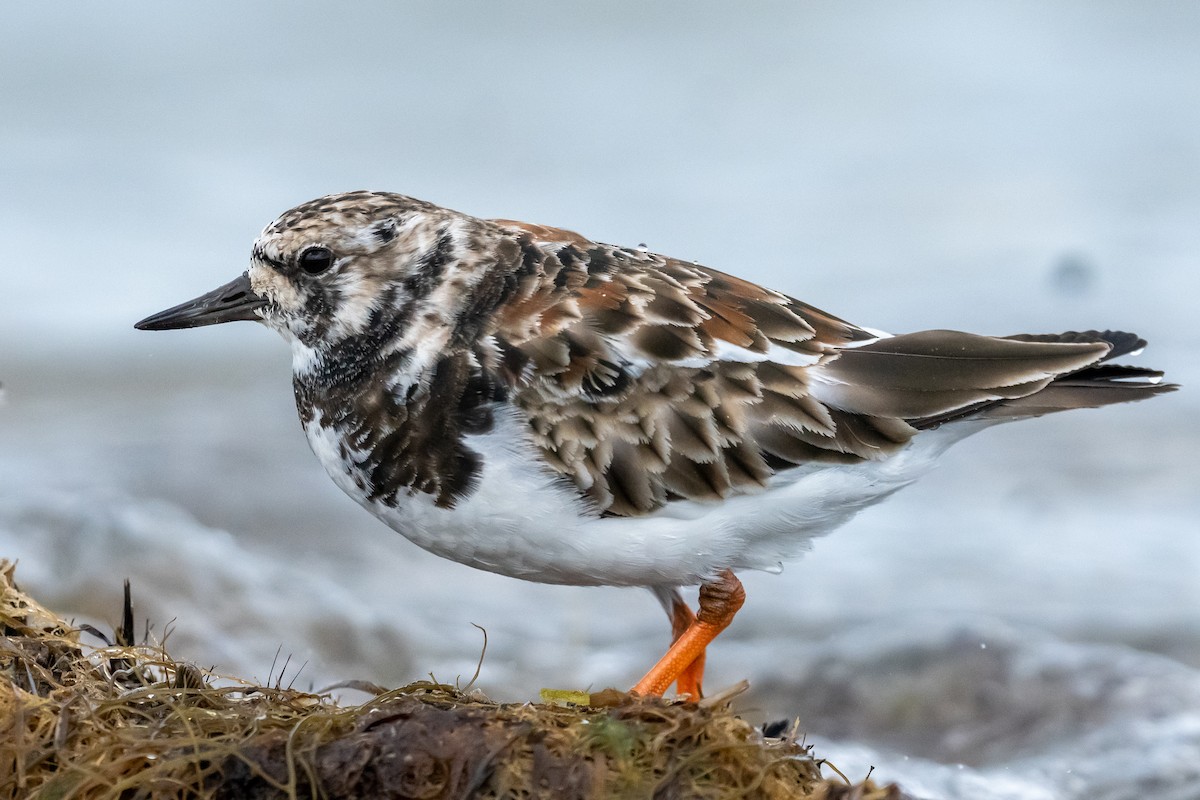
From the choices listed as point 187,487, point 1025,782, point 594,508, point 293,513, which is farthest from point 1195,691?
point 187,487

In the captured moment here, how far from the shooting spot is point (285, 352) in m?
12.0

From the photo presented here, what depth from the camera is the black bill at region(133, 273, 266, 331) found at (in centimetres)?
410

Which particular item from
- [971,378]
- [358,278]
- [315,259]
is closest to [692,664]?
[971,378]

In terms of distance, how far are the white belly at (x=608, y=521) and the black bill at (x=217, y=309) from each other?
1.43 ft

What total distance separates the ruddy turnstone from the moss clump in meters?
0.65

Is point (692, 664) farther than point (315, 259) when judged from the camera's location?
Yes

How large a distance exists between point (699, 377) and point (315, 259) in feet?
4.00

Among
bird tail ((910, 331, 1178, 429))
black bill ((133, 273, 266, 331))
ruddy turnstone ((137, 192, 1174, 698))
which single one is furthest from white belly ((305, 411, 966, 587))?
black bill ((133, 273, 266, 331))

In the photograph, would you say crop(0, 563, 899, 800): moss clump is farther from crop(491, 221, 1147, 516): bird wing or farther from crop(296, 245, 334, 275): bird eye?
crop(296, 245, 334, 275): bird eye

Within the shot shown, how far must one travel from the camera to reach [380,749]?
2938 millimetres

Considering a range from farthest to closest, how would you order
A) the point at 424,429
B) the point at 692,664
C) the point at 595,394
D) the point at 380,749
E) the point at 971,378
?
1. the point at 692,664
2. the point at 971,378
3. the point at 595,394
4. the point at 424,429
5. the point at 380,749

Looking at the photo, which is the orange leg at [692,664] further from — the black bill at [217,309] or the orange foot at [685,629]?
the black bill at [217,309]

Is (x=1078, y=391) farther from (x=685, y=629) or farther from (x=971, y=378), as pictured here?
(x=685, y=629)

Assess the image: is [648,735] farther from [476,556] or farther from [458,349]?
[458,349]
